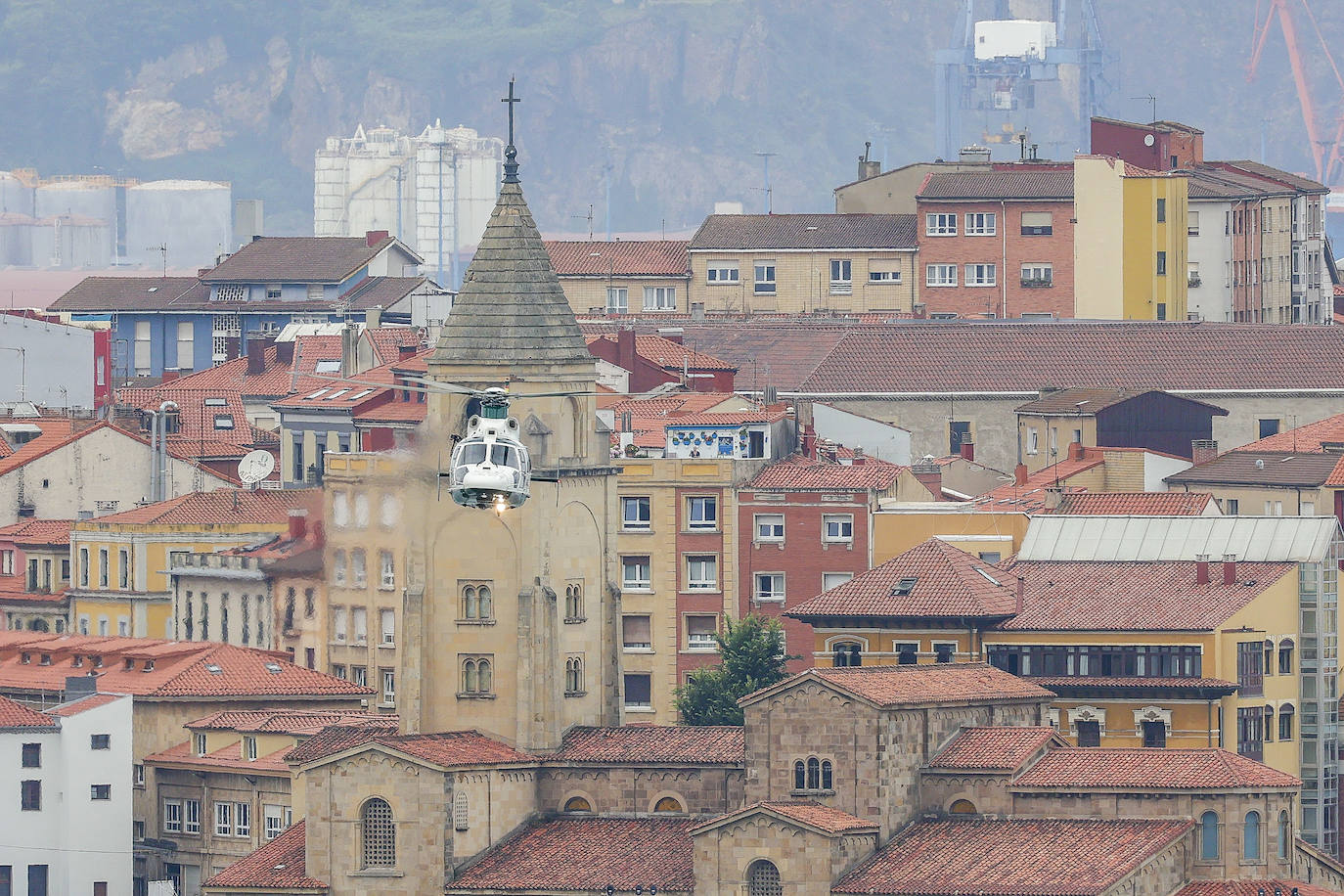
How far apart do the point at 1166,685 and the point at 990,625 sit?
203 inches

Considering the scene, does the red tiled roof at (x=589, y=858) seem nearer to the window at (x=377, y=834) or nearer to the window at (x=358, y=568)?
the window at (x=377, y=834)

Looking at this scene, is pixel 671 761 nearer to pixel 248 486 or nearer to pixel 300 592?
pixel 300 592

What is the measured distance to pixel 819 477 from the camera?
13612 cm

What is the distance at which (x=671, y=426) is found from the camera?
139 metres

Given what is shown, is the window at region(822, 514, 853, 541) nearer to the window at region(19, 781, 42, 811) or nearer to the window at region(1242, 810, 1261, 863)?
the window at region(19, 781, 42, 811)

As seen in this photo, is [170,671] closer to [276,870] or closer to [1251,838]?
[276,870]

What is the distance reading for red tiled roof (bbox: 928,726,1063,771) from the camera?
4028 inches

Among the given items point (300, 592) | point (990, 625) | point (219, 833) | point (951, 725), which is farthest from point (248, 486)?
point (951, 725)

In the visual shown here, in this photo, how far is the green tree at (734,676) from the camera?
123m

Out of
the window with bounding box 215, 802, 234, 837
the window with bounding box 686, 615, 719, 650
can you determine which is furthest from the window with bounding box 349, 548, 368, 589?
the window with bounding box 686, 615, 719, 650

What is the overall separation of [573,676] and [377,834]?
21.9 ft

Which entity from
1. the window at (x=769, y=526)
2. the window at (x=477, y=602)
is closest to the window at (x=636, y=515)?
the window at (x=769, y=526)

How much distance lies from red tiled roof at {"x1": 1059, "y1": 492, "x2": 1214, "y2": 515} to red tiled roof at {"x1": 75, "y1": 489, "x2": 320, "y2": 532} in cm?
2582

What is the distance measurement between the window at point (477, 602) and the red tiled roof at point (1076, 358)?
198ft
